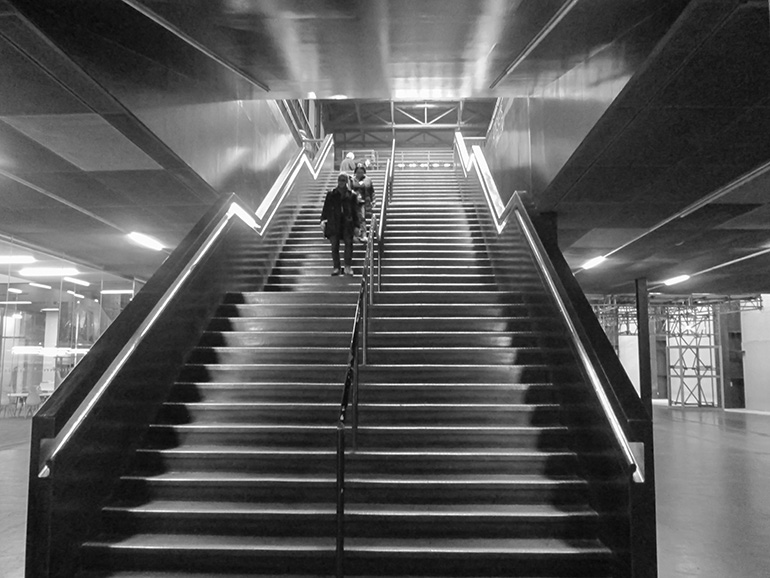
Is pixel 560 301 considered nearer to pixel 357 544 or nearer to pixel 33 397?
pixel 357 544

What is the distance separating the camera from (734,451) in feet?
32.8

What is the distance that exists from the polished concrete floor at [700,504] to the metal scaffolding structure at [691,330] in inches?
394

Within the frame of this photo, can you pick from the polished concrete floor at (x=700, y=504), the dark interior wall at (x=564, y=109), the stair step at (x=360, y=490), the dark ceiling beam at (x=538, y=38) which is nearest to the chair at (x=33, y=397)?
the polished concrete floor at (x=700, y=504)

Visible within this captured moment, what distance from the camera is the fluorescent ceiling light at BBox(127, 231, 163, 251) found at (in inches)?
407

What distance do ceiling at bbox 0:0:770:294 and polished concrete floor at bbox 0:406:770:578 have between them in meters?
3.41

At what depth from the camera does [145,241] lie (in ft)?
35.6

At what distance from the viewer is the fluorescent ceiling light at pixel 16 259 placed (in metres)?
11.0

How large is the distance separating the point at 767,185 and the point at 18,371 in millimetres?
12676

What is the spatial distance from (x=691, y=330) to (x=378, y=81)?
71.1ft

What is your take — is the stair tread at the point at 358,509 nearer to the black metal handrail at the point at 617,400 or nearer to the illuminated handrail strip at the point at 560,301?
the black metal handrail at the point at 617,400

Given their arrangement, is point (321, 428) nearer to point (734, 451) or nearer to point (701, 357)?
point (734, 451)

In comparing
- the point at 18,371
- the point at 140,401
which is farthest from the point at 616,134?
the point at 18,371

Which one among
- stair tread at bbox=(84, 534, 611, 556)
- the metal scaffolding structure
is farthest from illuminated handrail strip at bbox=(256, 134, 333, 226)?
the metal scaffolding structure

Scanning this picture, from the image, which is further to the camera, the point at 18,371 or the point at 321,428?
the point at 18,371
